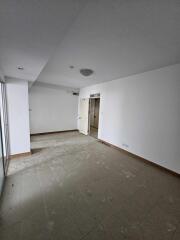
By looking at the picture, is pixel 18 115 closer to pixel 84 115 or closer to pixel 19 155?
pixel 19 155

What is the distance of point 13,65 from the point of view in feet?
6.70

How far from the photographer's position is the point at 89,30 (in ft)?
4.84

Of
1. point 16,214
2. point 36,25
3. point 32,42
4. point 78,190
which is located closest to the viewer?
point 36,25

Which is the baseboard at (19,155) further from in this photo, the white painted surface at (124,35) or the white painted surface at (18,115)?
the white painted surface at (124,35)

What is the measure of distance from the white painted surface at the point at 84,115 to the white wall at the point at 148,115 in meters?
1.62

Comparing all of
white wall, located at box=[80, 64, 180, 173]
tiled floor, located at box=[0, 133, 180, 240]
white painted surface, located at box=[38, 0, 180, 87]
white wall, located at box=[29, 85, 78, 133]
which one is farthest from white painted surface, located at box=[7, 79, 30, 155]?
white wall, located at box=[80, 64, 180, 173]

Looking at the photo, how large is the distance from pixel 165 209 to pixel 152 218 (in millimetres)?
317

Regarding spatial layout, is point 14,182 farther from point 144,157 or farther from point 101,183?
point 144,157

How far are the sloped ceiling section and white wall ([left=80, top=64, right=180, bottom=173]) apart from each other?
8.29 feet

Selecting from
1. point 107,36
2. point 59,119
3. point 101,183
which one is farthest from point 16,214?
point 59,119

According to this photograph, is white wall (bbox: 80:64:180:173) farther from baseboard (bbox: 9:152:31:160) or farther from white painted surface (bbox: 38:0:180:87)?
baseboard (bbox: 9:152:31:160)

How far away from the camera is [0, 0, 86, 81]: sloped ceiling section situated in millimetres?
823

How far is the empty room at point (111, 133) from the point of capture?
1163 millimetres

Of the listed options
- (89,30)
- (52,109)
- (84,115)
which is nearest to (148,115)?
(89,30)
